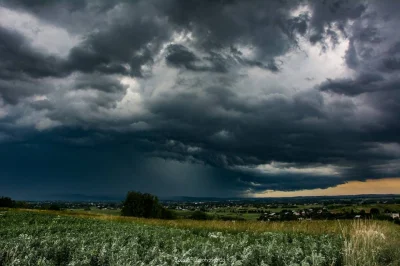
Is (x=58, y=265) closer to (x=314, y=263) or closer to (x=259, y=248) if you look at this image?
(x=259, y=248)

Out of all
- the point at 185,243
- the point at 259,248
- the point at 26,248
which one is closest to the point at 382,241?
the point at 259,248

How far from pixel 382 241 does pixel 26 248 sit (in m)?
15.6

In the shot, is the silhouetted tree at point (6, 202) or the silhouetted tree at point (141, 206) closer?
the silhouetted tree at point (6, 202)

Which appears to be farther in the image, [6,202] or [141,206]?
[141,206]

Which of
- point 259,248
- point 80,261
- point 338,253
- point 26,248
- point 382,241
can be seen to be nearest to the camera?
point 80,261

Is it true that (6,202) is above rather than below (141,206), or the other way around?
above

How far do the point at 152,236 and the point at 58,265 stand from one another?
7.56 metres

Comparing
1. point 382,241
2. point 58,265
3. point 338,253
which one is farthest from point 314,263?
point 58,265

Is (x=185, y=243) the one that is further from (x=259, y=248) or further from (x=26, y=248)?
(x=26, y=248)

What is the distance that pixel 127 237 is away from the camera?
18.8 m

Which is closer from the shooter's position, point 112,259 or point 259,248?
point 112,259

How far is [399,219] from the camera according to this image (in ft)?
129

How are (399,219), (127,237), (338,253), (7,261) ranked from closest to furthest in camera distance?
(7,261) < (338,253) < (127,237) < (399,219)

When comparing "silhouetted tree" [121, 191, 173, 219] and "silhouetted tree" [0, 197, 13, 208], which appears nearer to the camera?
"silhouetted tree" [0, 197, 13, 208]
